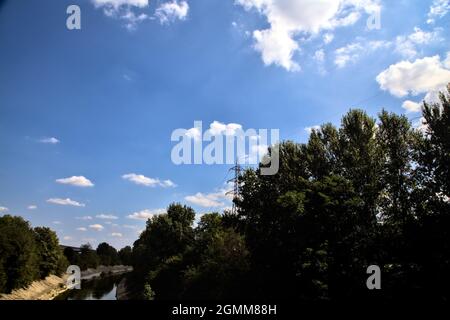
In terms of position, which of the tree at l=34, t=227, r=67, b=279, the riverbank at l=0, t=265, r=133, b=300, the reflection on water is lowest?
the reflection on water

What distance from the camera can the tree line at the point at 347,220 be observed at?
2511cm

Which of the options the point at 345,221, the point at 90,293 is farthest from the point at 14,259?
the point at 345,221

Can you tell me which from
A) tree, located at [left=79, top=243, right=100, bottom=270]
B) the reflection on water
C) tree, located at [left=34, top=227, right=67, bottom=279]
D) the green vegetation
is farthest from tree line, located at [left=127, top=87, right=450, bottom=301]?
tree, located at [left=79, top=243, right=100, bottom=270]

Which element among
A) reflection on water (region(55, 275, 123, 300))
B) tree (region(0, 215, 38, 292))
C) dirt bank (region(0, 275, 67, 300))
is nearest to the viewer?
tree (region(0, 215, 38, 292))

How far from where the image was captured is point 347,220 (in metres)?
28.8

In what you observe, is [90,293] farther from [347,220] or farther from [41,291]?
[347,220]

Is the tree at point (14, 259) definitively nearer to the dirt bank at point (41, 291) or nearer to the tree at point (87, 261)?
the dirt bank at point (41, 291)

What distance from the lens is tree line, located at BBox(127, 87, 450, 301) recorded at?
25.1 m

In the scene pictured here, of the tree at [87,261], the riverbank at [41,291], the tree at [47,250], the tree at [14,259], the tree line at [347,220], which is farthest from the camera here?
the tree at [87,261]

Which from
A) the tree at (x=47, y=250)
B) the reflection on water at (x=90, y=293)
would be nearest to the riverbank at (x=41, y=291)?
the reflection on water at (x=90, y=293)

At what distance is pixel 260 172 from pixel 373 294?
23190 mm

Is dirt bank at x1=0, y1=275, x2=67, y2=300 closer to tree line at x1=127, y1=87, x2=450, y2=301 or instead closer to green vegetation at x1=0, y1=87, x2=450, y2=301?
green vegetation at x1=0, y1=87, x2=450, y2=301

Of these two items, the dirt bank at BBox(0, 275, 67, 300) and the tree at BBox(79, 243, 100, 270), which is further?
the tree at BBox(79, 243, 100, 270)
